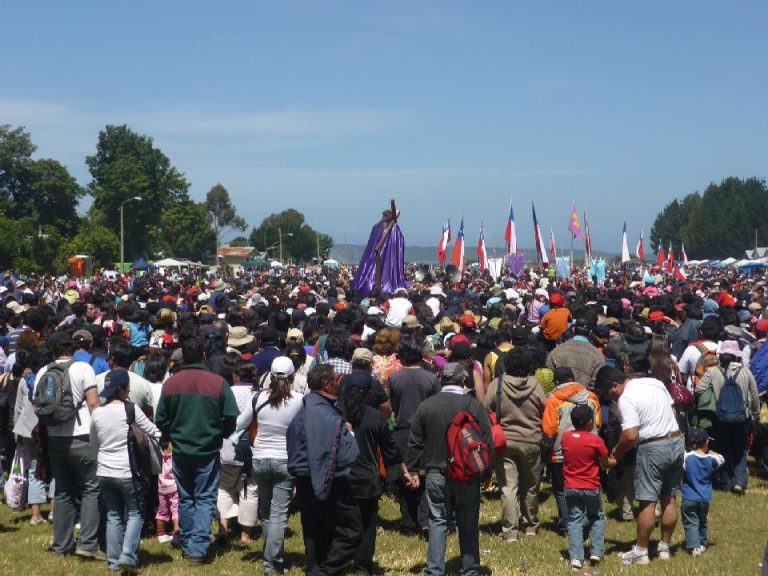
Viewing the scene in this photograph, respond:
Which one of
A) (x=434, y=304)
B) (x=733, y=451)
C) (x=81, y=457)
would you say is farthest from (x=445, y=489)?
(x=434, y=304)

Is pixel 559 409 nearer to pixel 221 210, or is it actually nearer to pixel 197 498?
pixel 197 498

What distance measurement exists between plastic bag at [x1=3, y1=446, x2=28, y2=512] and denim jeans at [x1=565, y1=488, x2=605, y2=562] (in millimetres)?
5190

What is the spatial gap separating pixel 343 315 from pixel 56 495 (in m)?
5.07

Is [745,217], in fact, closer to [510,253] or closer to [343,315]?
[510,253]

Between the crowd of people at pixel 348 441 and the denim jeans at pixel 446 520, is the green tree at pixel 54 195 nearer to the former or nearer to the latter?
the crowd of people at pixel 348 441

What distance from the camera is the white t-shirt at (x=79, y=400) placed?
24.6 feet

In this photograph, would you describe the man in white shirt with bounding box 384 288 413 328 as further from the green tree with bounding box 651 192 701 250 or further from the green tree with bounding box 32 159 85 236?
the green tree with bounding box 651 192 701 250

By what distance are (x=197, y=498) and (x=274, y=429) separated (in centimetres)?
91

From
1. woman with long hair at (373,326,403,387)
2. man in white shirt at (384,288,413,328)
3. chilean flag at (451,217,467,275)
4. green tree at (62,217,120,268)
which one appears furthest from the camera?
green tree at (62,217,120,268)

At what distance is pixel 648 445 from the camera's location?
23.6 ft

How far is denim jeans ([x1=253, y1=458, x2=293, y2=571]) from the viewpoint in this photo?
6.99 m

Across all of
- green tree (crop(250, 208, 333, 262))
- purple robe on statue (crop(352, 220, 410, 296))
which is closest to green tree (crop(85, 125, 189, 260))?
green tree (crop(250, 208, 333, 262))

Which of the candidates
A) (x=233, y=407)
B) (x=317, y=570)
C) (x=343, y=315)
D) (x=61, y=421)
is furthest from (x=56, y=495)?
(x=343, y=315)

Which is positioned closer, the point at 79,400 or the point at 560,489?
the point at 79,400
